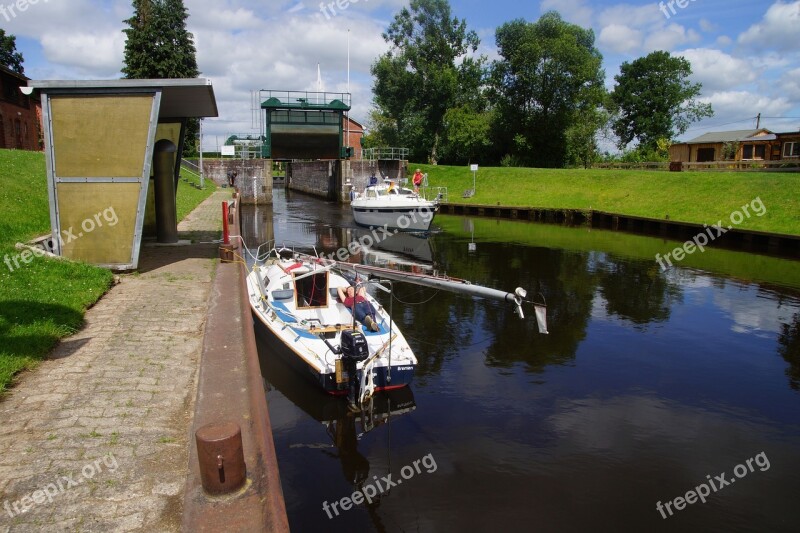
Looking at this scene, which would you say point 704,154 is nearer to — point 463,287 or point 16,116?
point 463,287

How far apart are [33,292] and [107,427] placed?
4.83 m

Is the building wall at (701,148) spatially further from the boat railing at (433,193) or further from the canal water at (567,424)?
the canal water at (567,424)

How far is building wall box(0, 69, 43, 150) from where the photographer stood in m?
37.2

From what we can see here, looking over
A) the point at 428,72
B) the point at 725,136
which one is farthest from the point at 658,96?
the point at 428,72

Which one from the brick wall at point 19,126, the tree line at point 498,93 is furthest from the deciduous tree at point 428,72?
the brick wall at point 19,126

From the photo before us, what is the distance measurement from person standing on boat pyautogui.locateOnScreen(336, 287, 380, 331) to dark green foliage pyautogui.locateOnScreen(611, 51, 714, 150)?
2671 inches

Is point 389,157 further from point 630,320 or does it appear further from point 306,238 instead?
point 630,320

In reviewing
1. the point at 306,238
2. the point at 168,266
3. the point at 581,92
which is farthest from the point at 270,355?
the point at 581,92

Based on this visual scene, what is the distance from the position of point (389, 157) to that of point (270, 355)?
47706 millimetres

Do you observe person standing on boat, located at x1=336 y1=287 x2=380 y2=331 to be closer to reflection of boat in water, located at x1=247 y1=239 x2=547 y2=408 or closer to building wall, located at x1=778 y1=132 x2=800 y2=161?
reflection of boat in water, located at x1=247 y1=239 x2=547 y2=408

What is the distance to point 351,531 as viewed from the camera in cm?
725

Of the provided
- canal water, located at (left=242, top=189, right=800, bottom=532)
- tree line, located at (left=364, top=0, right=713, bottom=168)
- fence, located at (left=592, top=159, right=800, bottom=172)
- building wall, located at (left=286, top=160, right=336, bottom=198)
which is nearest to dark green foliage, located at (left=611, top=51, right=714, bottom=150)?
tree line, located at (left=364, top=0, right=713, bottom=168)

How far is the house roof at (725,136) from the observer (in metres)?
56.1

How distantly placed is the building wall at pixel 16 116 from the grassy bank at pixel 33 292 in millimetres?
26210
